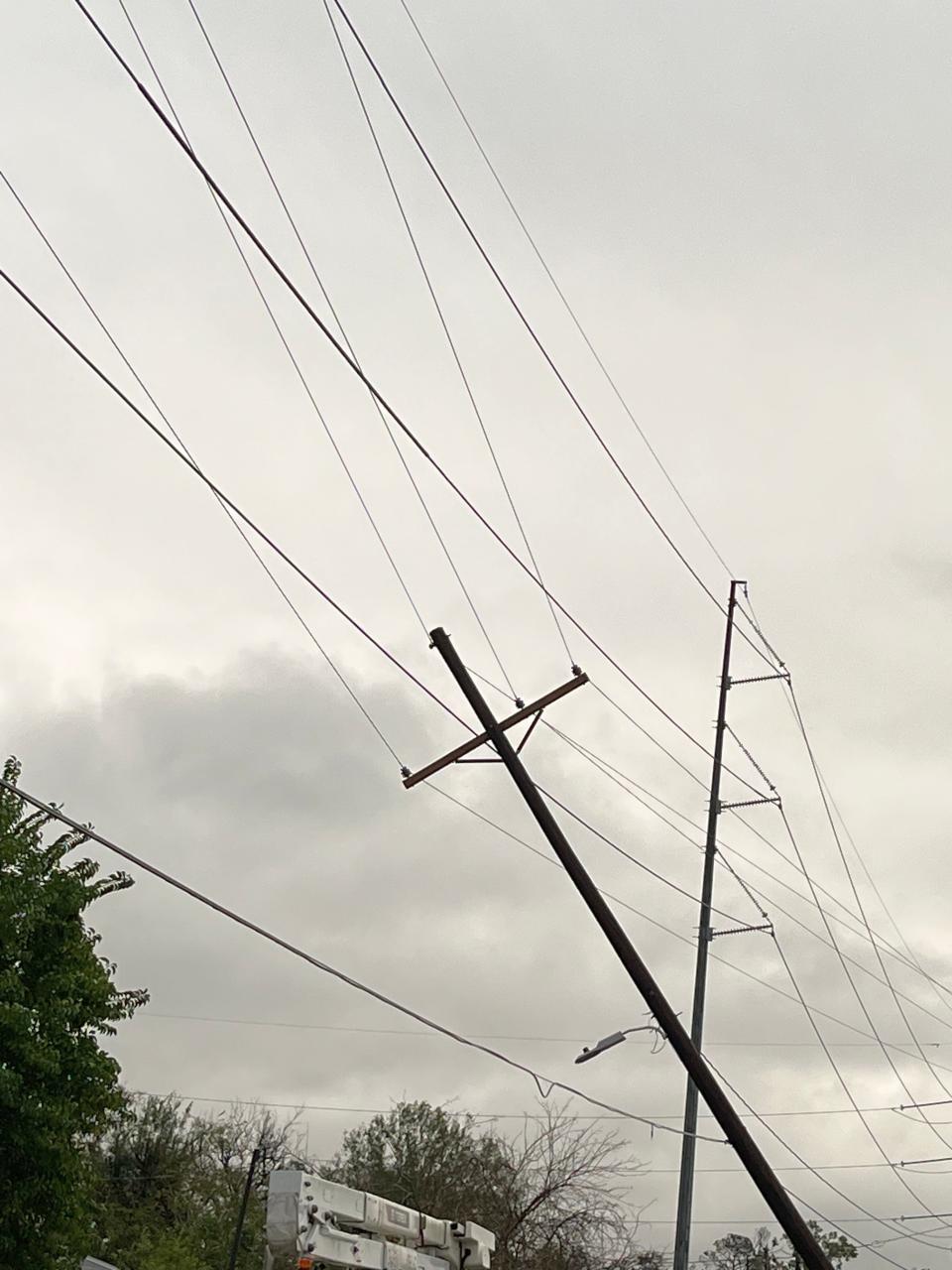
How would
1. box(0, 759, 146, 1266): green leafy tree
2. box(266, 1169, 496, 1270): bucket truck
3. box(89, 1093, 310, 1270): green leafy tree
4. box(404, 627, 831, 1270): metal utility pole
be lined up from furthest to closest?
box(89, 1093, 310, 1270): green leafy tree
box(0, 759, 146, 1266): green leafy tree
box(404, 627, 831, 1270): metal utility pole
box(266, 1169, 496, 1270): bucket truck

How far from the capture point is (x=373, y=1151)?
153 feet

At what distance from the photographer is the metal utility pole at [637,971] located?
14.7 metres

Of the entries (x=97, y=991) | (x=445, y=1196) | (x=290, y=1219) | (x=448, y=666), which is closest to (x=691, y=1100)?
(x=97, y=991)

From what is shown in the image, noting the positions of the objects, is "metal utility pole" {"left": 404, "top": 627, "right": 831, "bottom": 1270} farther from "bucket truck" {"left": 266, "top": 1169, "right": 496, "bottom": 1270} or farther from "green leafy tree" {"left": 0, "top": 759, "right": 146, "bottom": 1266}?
"green leafy tree" {"left": 0, "top": 759, "right": 146, "bottom": 1266}

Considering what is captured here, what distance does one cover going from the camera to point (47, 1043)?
67.3 ft

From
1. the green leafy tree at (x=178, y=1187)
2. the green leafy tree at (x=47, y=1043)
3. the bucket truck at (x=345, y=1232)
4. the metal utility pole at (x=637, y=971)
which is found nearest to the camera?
the bucket truck at (x=345, y=1232)

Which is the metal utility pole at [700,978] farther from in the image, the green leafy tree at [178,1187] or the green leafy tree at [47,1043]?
the green leafy tree at [178,1187]

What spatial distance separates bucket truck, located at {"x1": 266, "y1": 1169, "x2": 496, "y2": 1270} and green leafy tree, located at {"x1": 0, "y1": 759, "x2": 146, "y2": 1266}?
24.5 ft

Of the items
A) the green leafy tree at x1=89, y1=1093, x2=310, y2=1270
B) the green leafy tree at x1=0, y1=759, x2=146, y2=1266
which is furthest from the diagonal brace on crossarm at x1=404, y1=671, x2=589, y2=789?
the green leafy tree at x1=89, y1=1093, x2=310, y2=1270

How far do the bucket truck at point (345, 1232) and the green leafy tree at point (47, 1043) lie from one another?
294 inches

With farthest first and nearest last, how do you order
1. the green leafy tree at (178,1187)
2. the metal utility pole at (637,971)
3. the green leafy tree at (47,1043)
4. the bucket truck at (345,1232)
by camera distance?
1. the green leafy tree at (178,1187)
2. the green leafy tree at (47,1043)
3. the metal utility pole at (637,971)
4. the bucket truck at (345,1232)

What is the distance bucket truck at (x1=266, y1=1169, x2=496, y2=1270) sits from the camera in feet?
37.7

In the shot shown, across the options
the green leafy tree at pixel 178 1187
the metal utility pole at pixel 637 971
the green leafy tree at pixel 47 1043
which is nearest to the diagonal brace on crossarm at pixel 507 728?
the metal utility pole at pixel 637 971

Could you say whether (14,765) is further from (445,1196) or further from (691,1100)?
→ (445,1196)
